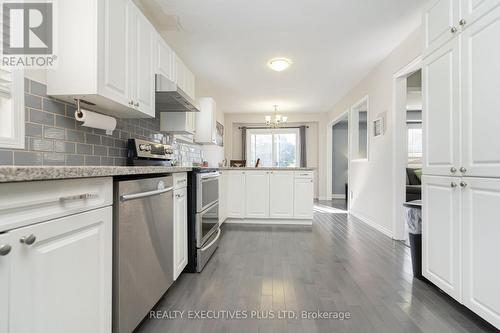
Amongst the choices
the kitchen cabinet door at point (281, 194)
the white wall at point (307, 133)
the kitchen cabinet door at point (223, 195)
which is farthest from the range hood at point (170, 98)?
the white wall at point (307, 133)

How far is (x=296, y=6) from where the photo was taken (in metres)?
2.40

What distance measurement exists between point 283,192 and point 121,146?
255 centimetres

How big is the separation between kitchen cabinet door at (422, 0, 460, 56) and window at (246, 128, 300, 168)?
558cm

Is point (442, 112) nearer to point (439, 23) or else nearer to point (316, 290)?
point (439, 23)

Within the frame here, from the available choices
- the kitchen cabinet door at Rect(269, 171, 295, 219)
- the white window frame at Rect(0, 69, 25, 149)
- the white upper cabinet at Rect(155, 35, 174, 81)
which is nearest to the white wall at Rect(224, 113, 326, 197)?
the kitchen cabinet door at Rect(269, 171, 295, 219)

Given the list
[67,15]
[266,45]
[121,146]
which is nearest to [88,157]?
[121,146]

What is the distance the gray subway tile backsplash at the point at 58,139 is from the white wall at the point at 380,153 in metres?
3.29

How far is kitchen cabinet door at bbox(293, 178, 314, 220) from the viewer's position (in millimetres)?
3893

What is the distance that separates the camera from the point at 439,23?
1.77 meters

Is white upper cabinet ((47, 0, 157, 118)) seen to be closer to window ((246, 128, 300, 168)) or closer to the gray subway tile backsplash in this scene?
the gray subway tile backsplash

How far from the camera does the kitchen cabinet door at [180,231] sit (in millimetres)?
1842

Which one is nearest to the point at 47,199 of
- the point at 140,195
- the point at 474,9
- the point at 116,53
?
the point at 140,195

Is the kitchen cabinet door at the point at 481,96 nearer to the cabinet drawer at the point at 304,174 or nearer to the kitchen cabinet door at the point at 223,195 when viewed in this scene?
the cabinet drawer at the point at 304,174

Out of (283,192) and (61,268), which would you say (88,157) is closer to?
(61,268)
